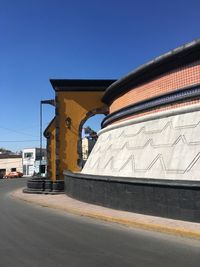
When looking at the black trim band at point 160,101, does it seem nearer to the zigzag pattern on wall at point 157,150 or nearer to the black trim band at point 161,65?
the zigzag pattern on wall at point 157,150

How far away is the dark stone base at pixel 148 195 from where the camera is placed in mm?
11977

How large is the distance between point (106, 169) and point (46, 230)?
7.22m

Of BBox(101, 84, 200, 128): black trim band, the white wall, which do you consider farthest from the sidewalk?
BBox(101, 84, 200, 128): black trim band

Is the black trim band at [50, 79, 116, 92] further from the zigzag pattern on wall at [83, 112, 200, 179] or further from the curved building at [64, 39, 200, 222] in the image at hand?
the zigzag pattern on wall at [83, 112, 200, 179]

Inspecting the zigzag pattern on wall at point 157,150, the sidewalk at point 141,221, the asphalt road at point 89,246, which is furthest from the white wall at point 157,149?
the asphalt road at point 89,246

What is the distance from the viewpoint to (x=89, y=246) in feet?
31.7

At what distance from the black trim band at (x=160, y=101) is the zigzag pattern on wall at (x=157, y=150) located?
71cm

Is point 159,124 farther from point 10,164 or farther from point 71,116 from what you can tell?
point 10,164

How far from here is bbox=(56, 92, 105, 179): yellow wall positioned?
3209 cm

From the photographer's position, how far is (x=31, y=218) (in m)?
15.5

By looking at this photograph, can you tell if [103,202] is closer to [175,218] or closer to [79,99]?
[175,218]

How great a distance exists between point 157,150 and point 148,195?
215 cm

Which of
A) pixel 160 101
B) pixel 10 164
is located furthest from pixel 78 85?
pixel 10 164

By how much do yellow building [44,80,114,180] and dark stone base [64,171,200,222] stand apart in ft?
42.5
